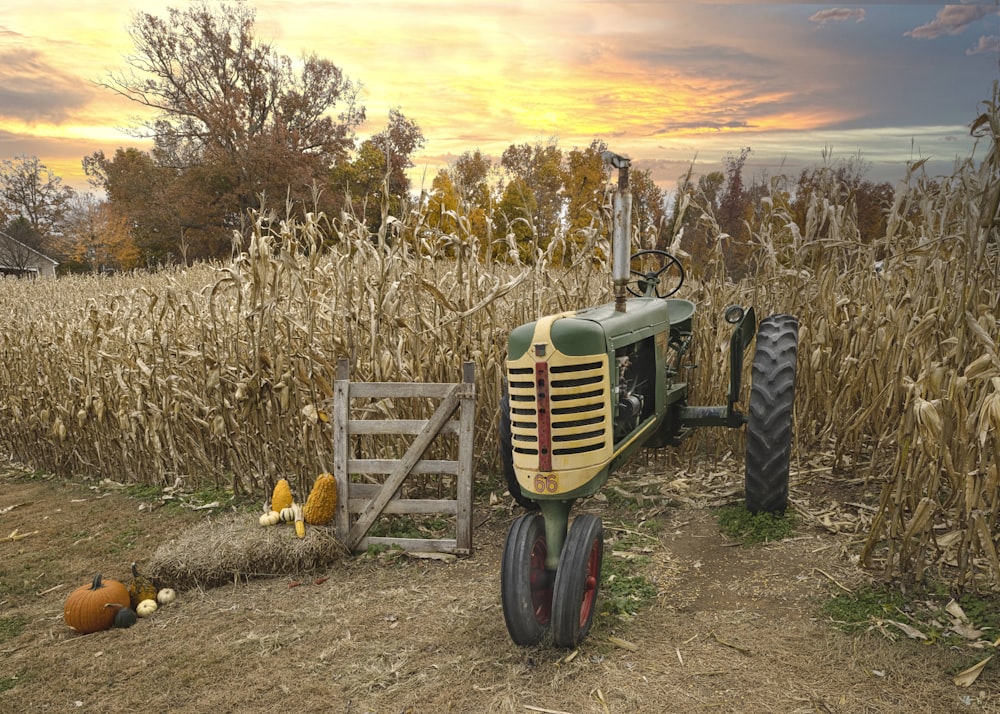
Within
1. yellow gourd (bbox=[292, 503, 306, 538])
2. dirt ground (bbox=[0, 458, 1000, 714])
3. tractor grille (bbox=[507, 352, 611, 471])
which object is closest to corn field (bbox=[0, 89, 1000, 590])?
yellow gourd (bbox=[292, 503, 306, 538])

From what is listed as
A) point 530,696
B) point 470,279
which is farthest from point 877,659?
point 470,279

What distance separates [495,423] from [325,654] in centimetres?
248

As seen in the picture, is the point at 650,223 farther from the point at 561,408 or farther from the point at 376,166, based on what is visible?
the point at 376,166

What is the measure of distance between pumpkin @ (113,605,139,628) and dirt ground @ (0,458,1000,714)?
0.21 feet

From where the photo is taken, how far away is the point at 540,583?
10.5ft

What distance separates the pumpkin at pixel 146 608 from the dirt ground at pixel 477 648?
50 millimetres

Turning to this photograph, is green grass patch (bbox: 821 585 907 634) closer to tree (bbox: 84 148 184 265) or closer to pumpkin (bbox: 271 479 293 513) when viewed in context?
pumpkin (bbox: 271 479 293 513)

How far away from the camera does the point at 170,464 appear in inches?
263

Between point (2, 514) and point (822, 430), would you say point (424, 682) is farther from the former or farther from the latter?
point (2, 514)

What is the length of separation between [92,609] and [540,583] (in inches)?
104

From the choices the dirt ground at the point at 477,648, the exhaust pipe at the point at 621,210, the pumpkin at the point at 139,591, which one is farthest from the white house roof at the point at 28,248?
the exhaust pipe at the point at 621,210

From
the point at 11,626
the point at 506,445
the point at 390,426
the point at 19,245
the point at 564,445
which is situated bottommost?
the point at 11,626

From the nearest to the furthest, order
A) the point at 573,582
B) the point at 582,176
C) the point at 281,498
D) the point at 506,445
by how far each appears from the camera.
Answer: the point at 573,582, the point at 506,445, the point at 281,498, the point at 582,176

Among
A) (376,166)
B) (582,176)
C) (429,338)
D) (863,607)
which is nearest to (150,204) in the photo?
(376,166)
